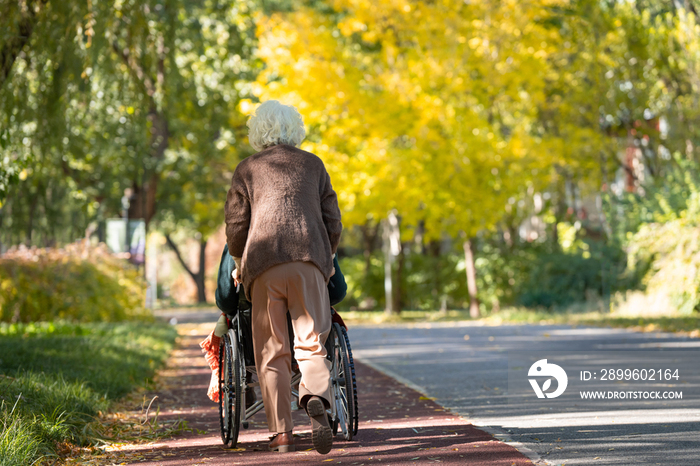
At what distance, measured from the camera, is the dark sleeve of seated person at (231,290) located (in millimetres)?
4702

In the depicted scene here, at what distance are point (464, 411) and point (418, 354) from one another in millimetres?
4670

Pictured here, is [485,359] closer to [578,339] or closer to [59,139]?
[578,339]

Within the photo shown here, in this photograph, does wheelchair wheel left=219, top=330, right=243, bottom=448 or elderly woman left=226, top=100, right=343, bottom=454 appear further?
wheelchair wheel left=219, top=330, right=243, bottom=448

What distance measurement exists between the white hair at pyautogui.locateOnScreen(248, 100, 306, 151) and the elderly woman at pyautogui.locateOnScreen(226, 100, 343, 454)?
6.2 inches

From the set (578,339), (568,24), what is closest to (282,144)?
(578,339)

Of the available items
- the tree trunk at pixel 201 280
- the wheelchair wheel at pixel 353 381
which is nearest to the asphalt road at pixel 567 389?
the wheelchair wheel at pixel 353 381

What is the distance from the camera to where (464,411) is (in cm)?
578

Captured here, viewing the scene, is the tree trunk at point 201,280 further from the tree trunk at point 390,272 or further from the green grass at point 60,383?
the green grass at point 60,383

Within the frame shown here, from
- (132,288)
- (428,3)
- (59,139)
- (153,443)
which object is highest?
(428,3)

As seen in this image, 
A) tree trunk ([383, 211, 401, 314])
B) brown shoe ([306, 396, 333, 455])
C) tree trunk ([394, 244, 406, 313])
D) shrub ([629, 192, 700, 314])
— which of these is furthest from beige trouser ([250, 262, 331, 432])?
tree trunk ([394, 244, 406, 313])

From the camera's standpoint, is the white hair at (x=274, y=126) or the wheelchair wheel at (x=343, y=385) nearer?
the wheelchair wheel at (x=343, y=385)

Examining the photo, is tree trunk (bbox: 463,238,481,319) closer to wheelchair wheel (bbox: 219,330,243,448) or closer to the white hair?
the white hair

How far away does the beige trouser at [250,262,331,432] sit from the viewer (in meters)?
4.36

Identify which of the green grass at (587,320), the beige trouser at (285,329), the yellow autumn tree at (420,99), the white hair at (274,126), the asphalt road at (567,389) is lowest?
the asphalt road at (567,389)
